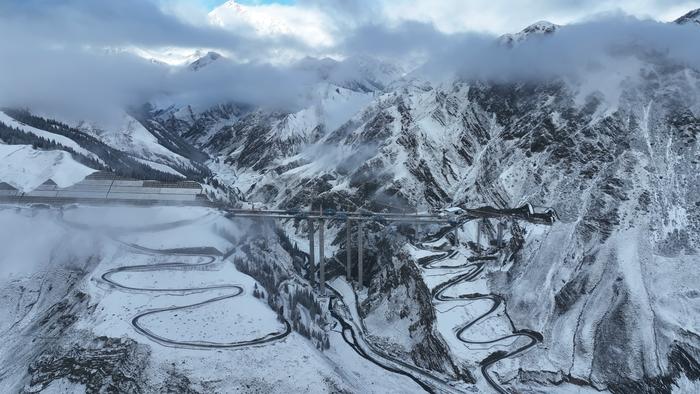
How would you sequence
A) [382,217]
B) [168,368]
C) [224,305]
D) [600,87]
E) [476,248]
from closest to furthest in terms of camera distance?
[168,368] → [224,305] → [476,248] → [382,217] → [600,87]

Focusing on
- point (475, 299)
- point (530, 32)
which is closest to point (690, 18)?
point (530, 32)

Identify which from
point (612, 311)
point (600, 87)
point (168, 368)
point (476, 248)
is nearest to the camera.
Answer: point (168, 368)

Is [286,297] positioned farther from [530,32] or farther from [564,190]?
[530,32]

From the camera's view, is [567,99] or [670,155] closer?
[670,155]

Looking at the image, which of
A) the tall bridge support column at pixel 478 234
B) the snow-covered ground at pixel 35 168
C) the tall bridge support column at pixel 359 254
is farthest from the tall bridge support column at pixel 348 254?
the snow-covered ground at pixel 35 168

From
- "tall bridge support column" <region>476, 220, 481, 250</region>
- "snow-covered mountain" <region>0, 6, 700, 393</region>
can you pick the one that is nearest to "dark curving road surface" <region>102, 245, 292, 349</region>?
"snow-covered mountain" <region>0, 6, 700, 393</region>

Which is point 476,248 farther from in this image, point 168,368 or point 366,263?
point 168,368

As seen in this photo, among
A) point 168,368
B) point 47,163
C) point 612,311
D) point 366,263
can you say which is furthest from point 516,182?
point 47,163
